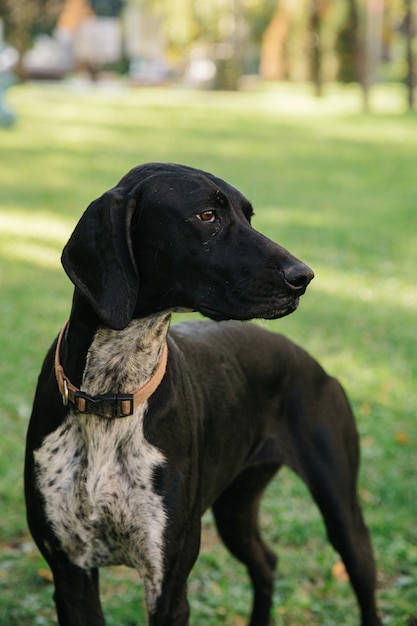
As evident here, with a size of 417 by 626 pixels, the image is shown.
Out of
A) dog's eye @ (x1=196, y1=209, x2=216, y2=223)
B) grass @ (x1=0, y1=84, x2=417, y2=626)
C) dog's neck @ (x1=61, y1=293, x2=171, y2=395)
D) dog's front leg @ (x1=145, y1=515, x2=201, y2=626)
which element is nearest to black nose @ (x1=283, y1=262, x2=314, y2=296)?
dog's eye @ (x1=196, y1=209, x2=216, y2=223)

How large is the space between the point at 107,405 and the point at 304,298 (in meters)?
6.69

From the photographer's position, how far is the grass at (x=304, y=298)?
4.85 meters

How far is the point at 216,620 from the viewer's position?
15.1ft

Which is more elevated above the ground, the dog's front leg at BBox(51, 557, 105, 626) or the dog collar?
the dog collar

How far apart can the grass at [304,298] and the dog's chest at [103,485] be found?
1212 millimetres

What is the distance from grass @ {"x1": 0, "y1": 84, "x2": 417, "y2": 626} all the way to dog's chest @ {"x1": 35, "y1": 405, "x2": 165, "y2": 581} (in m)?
1.21

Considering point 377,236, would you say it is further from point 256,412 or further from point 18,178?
point 256,412

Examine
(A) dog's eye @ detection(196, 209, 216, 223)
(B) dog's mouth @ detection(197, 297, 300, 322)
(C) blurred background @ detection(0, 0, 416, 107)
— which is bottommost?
(C) blurred background @ detection(0, 0, 416, 107)

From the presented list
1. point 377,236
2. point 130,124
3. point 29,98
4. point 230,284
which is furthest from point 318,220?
point 29,98

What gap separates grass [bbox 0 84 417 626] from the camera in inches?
191

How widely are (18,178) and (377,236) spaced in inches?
258

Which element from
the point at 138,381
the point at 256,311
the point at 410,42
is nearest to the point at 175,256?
the point at 256,311

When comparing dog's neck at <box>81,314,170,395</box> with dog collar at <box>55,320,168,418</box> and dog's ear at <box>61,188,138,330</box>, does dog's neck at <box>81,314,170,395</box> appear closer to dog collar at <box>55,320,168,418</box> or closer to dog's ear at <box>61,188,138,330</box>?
dog collar at <box>55,320,168,418</box>

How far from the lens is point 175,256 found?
332cm
